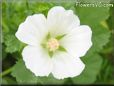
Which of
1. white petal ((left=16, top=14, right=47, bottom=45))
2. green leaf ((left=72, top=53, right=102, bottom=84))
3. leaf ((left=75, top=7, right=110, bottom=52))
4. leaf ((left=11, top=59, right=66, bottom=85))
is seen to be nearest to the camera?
white petal ((left=16, top=14, right=47, bottom=45))

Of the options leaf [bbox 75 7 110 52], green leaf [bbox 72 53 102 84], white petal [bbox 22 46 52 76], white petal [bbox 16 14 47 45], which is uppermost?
white petal [bbox 16 14 47 45]

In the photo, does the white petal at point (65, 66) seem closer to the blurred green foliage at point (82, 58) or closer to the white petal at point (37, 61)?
the white petal at point (37, 61)

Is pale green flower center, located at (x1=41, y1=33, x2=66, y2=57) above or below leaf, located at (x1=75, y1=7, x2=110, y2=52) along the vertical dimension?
above

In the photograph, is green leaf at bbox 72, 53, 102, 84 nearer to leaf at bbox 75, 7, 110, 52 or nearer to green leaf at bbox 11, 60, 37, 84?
leaf at bbox 75, 7, 110, 52

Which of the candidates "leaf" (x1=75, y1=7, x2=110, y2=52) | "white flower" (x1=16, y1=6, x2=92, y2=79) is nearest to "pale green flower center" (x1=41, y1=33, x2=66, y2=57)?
"white flower" (x1=16, y1=6, x2=92, y2=79)

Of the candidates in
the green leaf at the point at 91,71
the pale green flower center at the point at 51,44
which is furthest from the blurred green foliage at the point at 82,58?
the pale green flower center at the point at 51,44

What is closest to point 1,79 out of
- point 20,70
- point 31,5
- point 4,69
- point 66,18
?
point 4,69

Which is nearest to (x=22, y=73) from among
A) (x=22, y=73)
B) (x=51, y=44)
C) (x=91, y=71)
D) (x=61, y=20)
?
(x=22, y=73)
